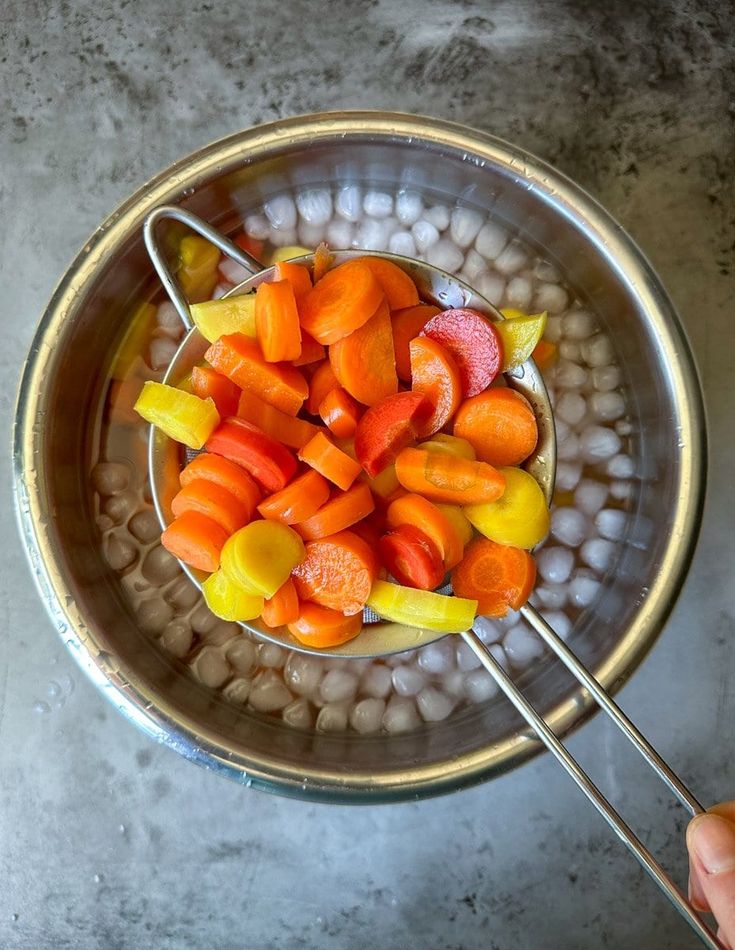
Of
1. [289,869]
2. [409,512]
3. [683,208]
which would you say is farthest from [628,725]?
[683,208]

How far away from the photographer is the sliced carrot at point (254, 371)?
0.85m

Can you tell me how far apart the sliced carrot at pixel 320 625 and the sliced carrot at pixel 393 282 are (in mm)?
397

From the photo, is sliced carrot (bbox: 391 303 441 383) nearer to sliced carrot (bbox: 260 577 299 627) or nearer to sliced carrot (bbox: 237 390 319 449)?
sliced carrot (bbox: 237 390 319 449)

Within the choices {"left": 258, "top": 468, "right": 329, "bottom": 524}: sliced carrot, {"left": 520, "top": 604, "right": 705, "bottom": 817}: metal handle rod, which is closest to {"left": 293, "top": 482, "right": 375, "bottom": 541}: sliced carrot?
{"left": 258, "top": 468, "right": 329, "bottom": 524}: sliced carrot

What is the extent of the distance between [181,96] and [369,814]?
118cm

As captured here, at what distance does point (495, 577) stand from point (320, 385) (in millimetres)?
326

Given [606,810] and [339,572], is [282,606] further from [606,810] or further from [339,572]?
[606,810]

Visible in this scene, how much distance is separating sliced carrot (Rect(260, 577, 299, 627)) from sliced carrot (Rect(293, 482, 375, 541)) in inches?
2.5

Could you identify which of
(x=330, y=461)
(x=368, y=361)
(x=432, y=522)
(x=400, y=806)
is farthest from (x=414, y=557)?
(x=400, y=806)

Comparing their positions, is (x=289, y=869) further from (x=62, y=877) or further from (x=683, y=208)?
(x=683, y=208)

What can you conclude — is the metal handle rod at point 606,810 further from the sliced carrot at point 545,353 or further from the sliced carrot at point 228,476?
the sliced carrot at point 545,353

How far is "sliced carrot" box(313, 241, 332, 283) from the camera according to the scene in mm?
931

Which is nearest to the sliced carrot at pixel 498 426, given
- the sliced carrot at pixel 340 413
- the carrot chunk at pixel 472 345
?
the carrot chunk at pixel 472 345

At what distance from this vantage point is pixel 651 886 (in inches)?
43.6
